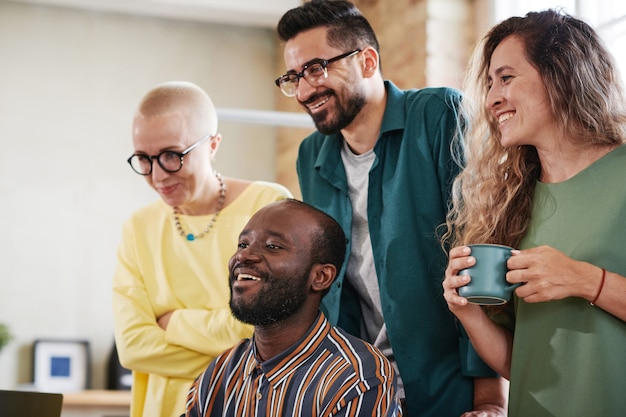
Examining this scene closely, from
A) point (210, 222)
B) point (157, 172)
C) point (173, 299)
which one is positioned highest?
point (157, 172)

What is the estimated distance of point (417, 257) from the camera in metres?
2.00

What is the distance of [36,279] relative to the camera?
5.51m

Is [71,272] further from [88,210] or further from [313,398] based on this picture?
[313,398]

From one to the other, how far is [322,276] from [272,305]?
15cm

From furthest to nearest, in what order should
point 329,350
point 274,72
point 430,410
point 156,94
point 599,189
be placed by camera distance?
point 274,72 < point 156,94 < point 430,410 < point 329,350 < point 599,189

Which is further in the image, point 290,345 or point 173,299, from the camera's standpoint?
point 173,299

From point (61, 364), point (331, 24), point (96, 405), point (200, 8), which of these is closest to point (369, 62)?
point (331, 24)

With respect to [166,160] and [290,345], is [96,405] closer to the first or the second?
[166,160]

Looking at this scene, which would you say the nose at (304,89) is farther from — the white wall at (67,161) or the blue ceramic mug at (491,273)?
the white wall at (67,161)

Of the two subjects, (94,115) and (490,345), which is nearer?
(490,345)

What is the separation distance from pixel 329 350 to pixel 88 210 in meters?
4.16

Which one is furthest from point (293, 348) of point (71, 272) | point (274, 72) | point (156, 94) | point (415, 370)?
point (274, 72)

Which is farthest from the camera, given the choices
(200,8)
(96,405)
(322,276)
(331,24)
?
(200,8)

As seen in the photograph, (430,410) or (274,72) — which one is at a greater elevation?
(274,72)
